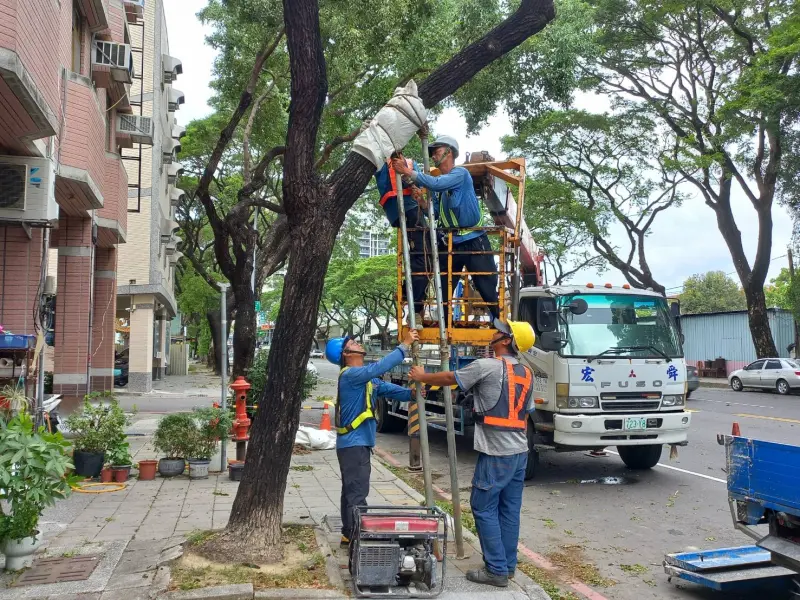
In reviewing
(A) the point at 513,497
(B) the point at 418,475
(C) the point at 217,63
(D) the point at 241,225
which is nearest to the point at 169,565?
(A) the point at 513,497

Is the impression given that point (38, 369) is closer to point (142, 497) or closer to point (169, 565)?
point (142, 497)

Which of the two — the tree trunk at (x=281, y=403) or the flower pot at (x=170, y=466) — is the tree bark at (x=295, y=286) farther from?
the flower pot at (x=170, y=466)

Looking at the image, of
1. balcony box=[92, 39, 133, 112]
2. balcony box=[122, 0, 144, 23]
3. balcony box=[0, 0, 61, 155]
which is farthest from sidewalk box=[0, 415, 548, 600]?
balcony box=[122, 0, 144, 23]

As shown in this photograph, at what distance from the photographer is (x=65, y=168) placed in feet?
33.7

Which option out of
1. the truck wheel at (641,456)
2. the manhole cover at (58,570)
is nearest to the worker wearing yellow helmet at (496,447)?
the manhole cover at (58,570)

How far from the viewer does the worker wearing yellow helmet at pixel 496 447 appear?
5.46m

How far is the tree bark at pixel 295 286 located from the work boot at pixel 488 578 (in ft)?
4.77

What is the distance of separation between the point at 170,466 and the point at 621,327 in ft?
20.1

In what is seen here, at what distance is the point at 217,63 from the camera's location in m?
17.9

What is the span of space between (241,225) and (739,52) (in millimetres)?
21191

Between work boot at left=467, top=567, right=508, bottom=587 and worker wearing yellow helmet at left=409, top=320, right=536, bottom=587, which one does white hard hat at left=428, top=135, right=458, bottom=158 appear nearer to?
worker wearing yellow helmet at left=409, top=320, right=536, bottom=587

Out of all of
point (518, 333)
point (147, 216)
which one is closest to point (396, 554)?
point (518, 333)

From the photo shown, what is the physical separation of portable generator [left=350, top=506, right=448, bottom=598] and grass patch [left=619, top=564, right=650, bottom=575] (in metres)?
1.92

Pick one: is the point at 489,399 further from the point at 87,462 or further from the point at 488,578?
the point at 87,462
